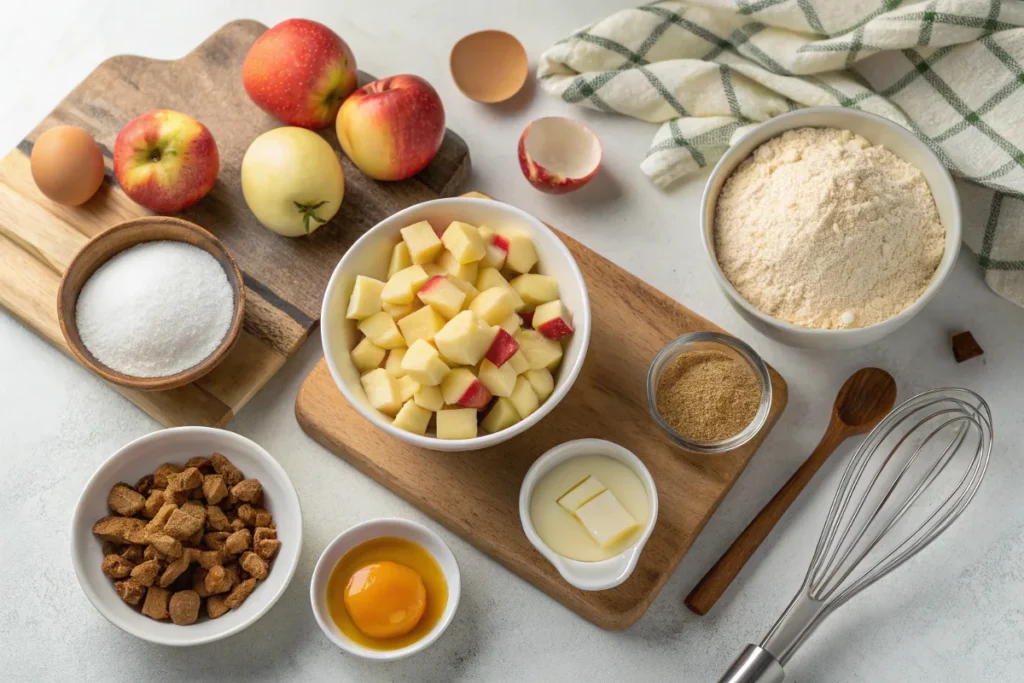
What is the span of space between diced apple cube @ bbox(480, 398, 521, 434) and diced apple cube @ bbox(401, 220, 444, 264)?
0.26 metres

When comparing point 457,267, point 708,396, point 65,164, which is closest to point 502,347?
point 457,267

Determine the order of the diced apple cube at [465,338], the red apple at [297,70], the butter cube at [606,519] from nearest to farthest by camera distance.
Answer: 1. the diced apple cube at [465,338]
2. the butter cube at [606,519]
3. the red apple at [297,70]

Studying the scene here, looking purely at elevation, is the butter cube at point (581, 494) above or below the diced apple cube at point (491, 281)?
below

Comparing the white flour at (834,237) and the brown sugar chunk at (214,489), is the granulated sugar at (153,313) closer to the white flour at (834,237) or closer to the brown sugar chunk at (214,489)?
the brown sugar chunk at (214,489)

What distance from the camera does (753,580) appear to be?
5.33 ft

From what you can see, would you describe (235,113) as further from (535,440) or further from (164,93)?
(535,440)

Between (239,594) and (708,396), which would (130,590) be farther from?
(708,396)

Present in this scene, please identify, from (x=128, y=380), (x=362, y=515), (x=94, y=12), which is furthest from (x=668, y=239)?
(x=94, y=12)

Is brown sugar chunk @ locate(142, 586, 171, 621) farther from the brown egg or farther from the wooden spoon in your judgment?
the wooden spoon

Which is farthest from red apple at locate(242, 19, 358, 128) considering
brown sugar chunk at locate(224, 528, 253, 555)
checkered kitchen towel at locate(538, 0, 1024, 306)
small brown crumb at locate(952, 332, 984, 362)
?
small brown crumb at locate(952, 332, 984, 362)

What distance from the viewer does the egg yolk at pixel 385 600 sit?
1.50 metres

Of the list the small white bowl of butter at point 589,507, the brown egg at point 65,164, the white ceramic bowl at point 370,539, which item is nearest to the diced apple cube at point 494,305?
the small white bowl of butter at point 589,507

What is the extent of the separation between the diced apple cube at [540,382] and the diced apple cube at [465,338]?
0.29 ft

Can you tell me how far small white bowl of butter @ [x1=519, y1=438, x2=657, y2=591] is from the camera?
1443 mm
